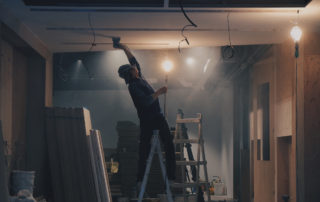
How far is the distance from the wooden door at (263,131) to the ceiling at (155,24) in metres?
1.35

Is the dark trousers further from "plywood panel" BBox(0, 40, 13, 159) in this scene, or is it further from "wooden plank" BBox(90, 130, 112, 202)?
"plywood panel" BBox(0, 40, 13, 159)

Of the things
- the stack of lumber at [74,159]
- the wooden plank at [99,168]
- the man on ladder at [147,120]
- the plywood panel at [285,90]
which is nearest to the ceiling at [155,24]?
the plywood panel at [285,90]

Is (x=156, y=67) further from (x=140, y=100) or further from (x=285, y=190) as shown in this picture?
(x=140, y=100)

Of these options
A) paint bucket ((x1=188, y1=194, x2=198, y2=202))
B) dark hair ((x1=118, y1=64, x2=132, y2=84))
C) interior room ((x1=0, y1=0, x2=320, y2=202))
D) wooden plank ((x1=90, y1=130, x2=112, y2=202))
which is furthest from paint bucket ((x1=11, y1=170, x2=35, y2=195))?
paint bucket ((x1=188, y1=194, x2=198, y2=202))

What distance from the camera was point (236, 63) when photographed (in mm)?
10133

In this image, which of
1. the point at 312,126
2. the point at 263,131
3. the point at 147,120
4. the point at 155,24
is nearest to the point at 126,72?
the point at 147,120

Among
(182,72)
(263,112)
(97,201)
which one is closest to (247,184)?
(263,112)

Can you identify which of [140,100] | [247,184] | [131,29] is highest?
[131,29]

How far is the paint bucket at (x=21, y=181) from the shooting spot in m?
5.59

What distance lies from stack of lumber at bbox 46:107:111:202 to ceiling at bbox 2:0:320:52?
1145mm

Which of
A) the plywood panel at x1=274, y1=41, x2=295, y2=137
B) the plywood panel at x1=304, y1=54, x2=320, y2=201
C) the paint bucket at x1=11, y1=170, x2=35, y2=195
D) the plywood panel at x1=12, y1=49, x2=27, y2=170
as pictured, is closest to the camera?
the paint bucket at x1=11, y1=170, x2=35, y2=195

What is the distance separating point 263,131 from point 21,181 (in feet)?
15.5

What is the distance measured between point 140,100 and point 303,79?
2.33 meters

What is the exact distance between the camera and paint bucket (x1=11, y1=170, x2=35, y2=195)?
18.4 ft
